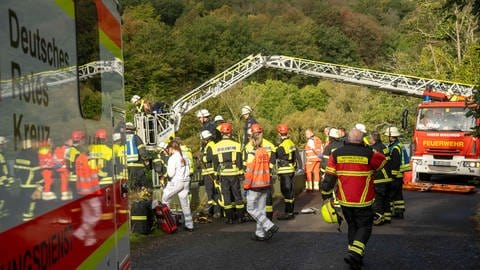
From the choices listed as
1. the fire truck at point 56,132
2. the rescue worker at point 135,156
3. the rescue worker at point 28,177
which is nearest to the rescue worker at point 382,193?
the rescue worker at point 135,156

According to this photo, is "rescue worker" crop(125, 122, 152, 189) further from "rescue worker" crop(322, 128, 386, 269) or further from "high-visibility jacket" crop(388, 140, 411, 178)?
"rescue worker" crop(322, 128, 386, 269)

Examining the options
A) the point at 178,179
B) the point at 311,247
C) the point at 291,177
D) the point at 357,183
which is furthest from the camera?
the point at 291,177

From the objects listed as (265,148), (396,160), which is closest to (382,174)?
(396,160)

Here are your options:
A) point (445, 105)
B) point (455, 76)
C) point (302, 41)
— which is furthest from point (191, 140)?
point (302, 41)

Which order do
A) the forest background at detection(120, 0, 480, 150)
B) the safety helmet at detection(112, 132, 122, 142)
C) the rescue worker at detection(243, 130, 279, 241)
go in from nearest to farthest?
the safety helmet at detection(112, 132, 122, 142) < the rescue worker at detection(243, 130, 279, 241) < the forest background at detection(120, 0, 480, 150)

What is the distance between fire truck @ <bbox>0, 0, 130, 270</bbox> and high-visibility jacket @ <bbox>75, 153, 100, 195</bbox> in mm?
12

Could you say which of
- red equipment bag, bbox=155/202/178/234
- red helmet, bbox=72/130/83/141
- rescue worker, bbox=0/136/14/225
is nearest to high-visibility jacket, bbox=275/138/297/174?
red equipment bag, bbox=155/202/178/234

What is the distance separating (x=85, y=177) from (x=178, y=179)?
7104mm

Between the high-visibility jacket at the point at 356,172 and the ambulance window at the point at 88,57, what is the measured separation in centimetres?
425

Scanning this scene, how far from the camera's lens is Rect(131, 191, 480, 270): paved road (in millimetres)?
7699

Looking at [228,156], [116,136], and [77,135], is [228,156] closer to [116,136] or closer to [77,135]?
[116,136]

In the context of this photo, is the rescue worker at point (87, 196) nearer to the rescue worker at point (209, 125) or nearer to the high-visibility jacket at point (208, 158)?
the high-visibility jacket at point (208, 158)

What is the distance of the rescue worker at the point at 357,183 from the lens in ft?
23.1

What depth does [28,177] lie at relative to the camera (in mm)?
2141
